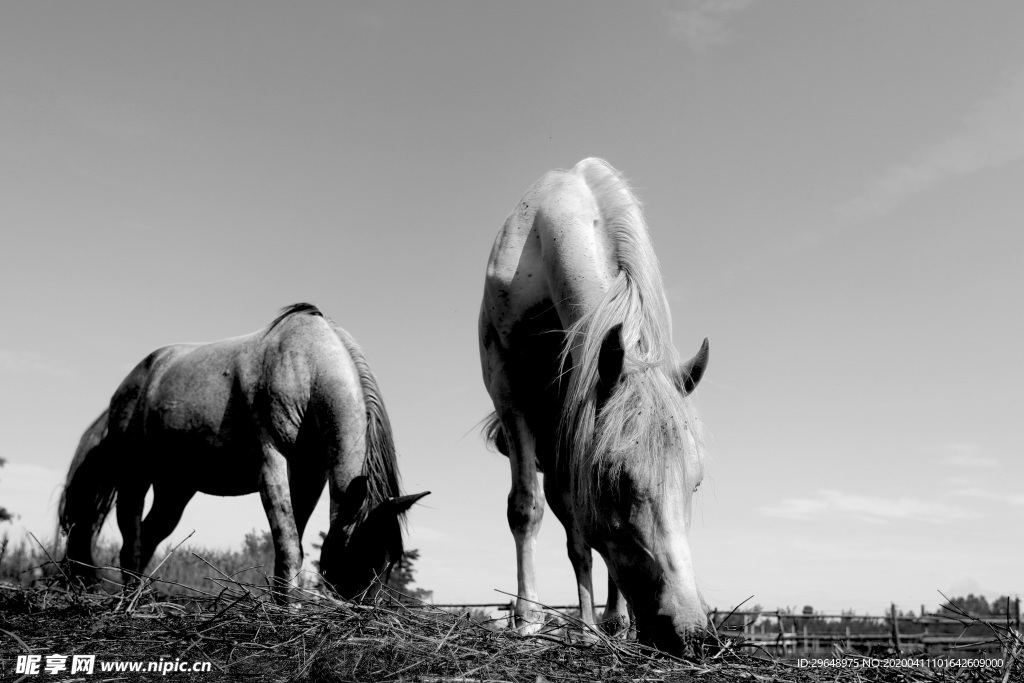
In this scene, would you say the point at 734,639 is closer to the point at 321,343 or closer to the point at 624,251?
the point at 624,251

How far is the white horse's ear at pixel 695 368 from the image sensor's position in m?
4.31

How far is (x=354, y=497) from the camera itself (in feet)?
20.5

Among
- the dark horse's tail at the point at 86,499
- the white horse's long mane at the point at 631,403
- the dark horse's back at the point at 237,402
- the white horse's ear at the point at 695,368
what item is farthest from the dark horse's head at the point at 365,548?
the dark horse's tail at the point at 86,499

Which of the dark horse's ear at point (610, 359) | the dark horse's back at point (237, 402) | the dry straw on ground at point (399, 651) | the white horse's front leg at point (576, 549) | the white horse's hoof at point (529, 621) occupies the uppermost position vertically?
the dark horse's back at point (237, 402)

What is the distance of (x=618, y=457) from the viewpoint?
140 inches

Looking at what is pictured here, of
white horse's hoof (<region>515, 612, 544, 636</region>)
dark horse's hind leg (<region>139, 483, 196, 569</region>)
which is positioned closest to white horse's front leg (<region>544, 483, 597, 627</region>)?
white horse's hoof (<region>515, 612, 544, 636</region>)

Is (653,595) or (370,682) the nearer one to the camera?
(370,682)

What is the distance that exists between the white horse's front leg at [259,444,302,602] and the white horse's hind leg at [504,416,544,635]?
7.46ft

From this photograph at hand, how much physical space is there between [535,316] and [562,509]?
1353mm

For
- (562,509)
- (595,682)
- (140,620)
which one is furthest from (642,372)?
(140,620)

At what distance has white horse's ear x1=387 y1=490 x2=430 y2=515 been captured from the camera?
599 centimetres

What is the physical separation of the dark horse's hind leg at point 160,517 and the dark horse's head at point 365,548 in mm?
4046

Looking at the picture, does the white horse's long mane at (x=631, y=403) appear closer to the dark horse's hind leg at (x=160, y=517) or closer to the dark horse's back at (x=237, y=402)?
the dark horse's back at (x=237, y=402)

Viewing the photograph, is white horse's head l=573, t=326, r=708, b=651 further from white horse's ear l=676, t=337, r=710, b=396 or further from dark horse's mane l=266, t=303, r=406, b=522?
dark horse's mane l=266, t=303, r=406, b=522
